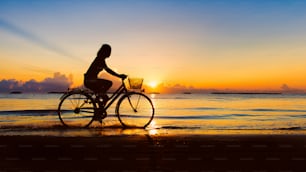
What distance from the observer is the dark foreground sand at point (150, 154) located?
18.2 feet

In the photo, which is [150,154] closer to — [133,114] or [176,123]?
[176,123]

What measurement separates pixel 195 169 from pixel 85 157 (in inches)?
79.8

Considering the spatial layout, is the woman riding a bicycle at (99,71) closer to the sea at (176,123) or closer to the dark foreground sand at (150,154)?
the sea at (176,123)

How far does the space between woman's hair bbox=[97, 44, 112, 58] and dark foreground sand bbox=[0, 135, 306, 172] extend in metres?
3.26

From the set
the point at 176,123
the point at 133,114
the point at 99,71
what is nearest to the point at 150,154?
the point at 99,71

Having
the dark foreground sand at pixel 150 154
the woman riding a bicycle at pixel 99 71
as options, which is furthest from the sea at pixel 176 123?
the dark foreground sand at pixel 150 154

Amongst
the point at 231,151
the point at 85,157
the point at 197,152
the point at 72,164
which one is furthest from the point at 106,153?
the point at 231,151

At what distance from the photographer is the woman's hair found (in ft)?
36.2

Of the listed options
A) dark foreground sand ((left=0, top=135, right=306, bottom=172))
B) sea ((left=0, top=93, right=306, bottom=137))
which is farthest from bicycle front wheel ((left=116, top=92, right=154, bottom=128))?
dark foreground sand ((left=0, top=135, right=306, bottom=172))

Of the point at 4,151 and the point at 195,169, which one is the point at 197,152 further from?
the point at 4,151

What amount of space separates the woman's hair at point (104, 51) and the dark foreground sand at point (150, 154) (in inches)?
128

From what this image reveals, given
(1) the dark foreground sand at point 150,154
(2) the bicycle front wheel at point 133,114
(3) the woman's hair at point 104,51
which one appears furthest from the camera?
(2) the bicycle front wheel at point 133,114

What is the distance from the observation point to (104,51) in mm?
11070

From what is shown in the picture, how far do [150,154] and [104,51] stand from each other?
17.1ft
